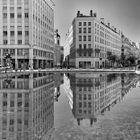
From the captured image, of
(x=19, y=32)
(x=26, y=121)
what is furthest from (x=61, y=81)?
(x=19, y=32)

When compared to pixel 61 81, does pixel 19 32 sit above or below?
above

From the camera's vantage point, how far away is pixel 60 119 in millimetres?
11750

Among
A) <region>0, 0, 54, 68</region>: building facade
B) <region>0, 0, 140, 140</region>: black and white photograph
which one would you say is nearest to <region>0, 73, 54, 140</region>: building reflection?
<region>0, 0, 140, 140</region>: black and white photograph

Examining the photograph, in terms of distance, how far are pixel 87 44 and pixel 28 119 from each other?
9621 centimetres

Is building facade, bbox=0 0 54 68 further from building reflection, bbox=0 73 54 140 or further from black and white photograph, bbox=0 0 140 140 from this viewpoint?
building reflection, bbox=0 73 54 140

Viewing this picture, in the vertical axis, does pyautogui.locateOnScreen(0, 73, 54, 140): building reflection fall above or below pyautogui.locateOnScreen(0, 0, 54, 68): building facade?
below

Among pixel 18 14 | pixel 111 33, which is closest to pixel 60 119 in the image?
pixel 18 14

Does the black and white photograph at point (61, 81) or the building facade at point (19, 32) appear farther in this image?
the building facade at point (19, 32)

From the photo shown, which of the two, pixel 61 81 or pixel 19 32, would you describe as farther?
pixel 19 32

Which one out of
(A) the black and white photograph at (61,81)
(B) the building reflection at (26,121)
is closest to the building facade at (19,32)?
(A) the black and white photograph at (61,81)

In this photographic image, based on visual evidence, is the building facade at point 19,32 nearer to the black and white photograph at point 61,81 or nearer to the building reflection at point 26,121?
the black and white photograph at point 61,81

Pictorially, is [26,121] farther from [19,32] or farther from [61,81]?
[19,32]

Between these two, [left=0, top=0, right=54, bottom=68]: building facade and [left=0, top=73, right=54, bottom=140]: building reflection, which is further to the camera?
[left=0, top=0, right=54, bottom=68]: building facade

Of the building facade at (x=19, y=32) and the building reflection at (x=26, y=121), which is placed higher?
the building facade at (x=19, y=32)
